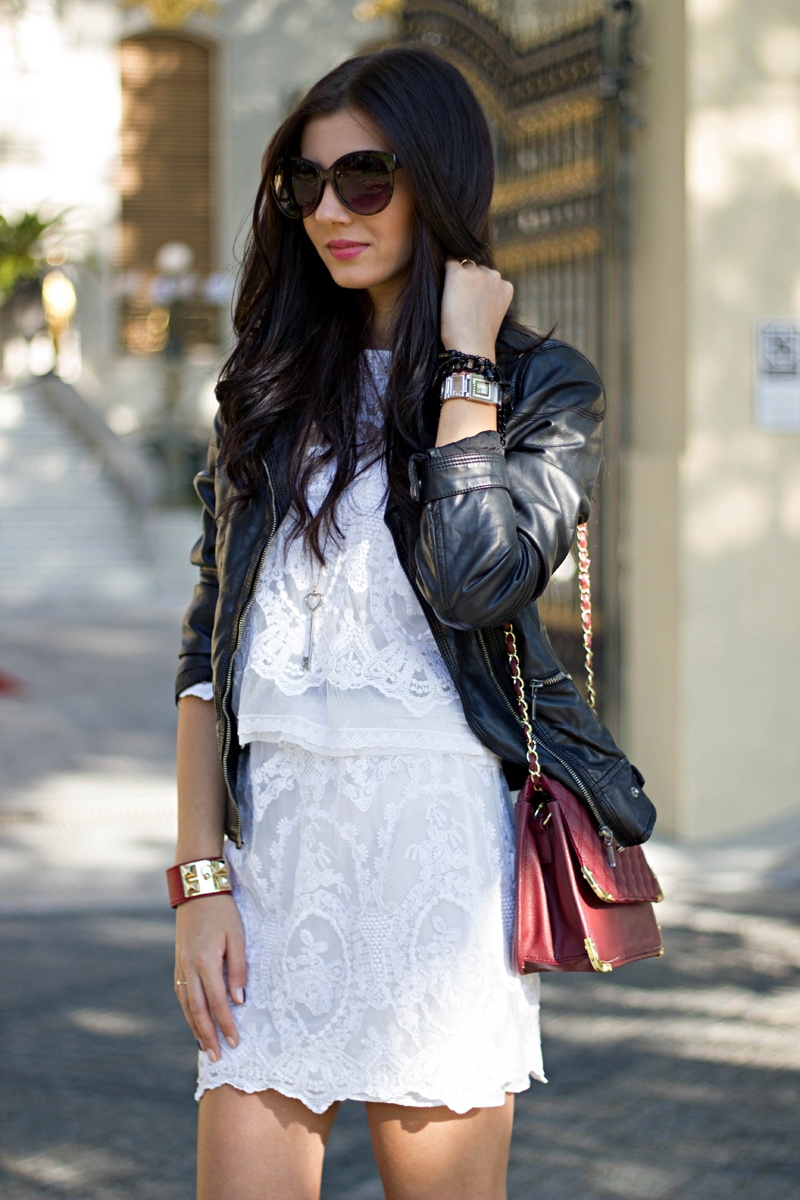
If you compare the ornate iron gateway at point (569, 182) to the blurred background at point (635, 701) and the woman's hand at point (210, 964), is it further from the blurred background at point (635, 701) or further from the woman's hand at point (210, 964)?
the woman's hand at point (210, 964)

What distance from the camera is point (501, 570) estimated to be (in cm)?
175

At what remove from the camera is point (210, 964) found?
1.92m

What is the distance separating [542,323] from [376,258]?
16.3ft

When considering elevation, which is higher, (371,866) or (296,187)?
(296,187)

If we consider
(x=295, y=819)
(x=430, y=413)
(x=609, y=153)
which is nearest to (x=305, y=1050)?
(x=295, y=819)

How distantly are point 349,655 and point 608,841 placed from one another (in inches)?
16.8

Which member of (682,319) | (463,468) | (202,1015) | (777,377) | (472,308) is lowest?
(202,1015)

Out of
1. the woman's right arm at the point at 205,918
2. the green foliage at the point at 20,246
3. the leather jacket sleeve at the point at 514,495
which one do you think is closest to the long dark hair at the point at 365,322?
the leather jacket sleeve at the point at 514,495

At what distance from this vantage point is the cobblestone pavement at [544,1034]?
10.9ft

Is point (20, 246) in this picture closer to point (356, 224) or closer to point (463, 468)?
point (356, 224)

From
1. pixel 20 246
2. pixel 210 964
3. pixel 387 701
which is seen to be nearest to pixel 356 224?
pixel 387 701

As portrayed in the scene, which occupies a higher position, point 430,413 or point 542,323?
point 542,323

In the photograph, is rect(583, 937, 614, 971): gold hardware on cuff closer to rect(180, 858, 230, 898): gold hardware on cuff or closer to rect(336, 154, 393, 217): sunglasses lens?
rect(180, 858, 230, 898): gold hardware on cuff

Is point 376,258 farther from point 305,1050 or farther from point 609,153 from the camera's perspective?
point 609,153
